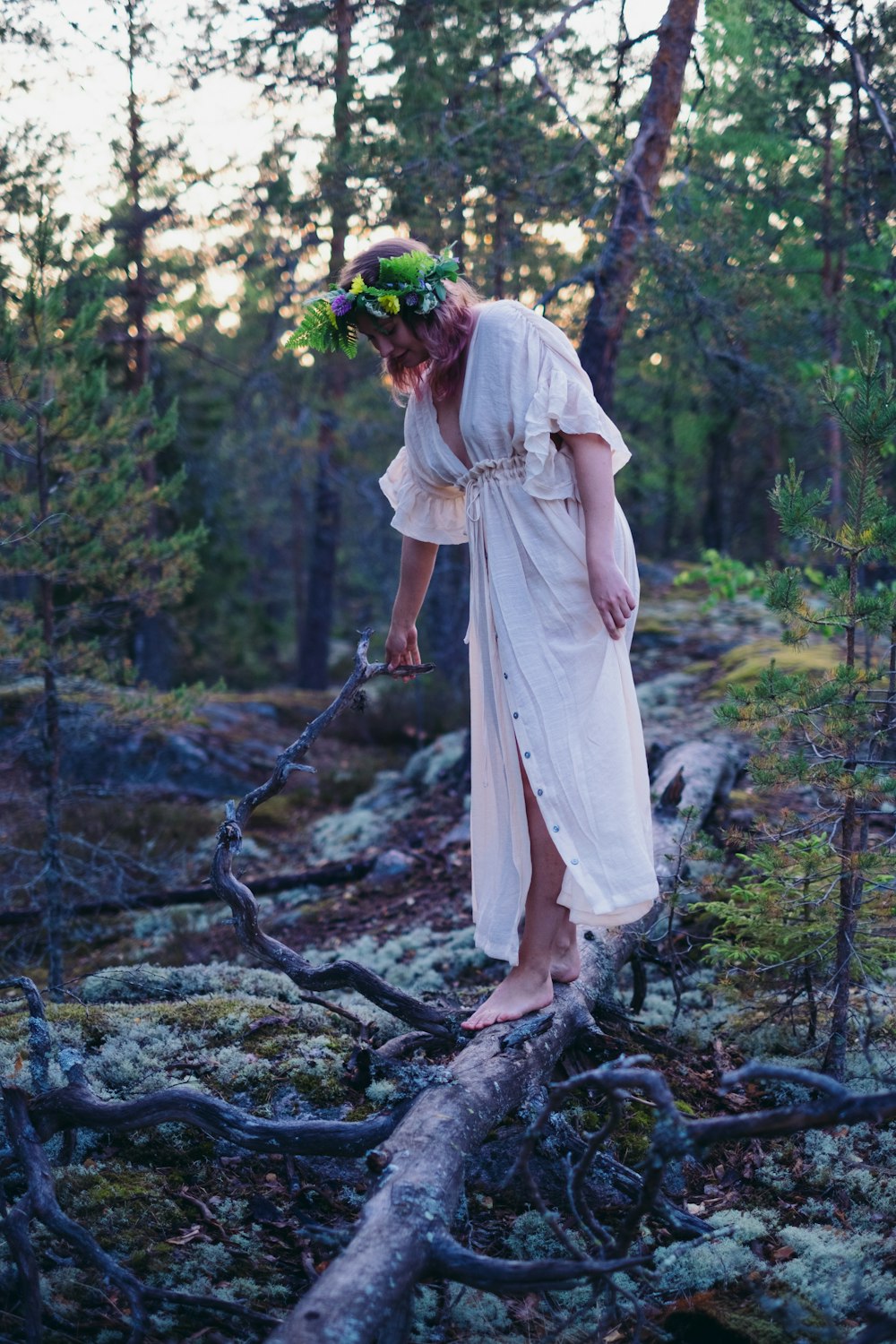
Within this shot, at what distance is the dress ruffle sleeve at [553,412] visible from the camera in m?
2.98

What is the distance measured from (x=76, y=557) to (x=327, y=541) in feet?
29.1

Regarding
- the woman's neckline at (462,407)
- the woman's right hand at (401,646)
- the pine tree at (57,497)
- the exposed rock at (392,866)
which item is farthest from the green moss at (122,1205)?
the exposed rock at (392,866)

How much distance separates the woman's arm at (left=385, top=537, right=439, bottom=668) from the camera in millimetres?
3529

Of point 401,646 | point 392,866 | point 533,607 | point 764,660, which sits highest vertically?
point 533,607

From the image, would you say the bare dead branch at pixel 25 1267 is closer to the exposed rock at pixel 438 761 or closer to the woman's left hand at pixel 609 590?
the woman's left hand at pixel 609 590

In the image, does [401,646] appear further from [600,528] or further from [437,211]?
[437,211]

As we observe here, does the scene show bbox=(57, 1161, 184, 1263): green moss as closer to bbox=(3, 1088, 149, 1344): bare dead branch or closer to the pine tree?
bbox=(3, 1088, 149, 1344): bare dead branch

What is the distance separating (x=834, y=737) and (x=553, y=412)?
49.7 inches

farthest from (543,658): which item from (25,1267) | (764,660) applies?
(764,660)

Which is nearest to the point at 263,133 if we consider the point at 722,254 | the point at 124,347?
the point at 124,347

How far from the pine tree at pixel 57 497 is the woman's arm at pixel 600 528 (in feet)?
11.2

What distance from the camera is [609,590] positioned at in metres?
2.97

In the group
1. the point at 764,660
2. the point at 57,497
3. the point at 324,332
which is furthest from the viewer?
the point at 764,660

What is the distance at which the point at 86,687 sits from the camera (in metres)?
6.05
